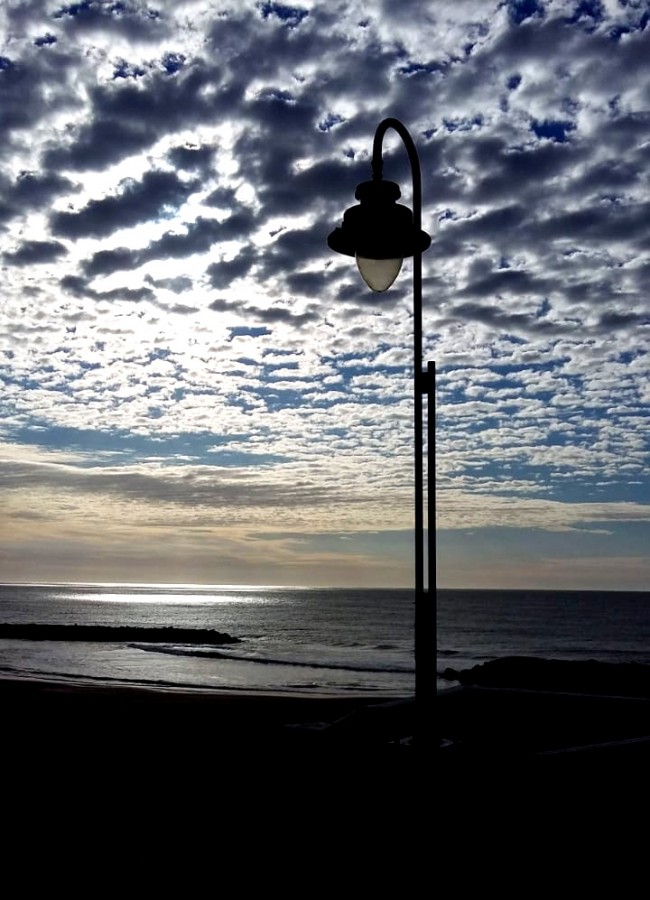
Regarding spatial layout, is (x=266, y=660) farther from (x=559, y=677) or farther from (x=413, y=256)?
(x=413, y=256)

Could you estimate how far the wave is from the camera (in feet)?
139

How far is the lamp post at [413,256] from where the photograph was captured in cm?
575

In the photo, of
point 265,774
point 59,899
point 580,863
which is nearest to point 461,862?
point 580,863

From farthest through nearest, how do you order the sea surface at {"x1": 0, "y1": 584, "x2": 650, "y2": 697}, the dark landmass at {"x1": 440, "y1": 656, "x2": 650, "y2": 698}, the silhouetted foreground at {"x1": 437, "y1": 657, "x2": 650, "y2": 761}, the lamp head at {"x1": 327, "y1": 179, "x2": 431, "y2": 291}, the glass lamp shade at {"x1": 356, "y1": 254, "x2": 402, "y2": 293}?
the sea surface at {"x1": 0, "y1": 584, "x2": 650, "y2": 697} < the dark landmass at {"x1": 440, "y1": 656, "x2": 650, "y2": 698} < the silhouetted foreground at {"x1": 437, "y1": 657, "x2": 650, "y2": 761} < the glass lamp shade at {"x1": 356, "y1": 254, "x2": 402, "y2": 293} < the lamp head at {"x1": 327, "y1": 179, "x2": 431, "y2": 291}

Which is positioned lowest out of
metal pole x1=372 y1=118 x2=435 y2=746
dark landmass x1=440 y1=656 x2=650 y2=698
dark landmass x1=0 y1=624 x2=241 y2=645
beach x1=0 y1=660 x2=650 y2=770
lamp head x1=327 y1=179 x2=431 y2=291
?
dark landmass x1=0 y1=624 x2=241 y2=645

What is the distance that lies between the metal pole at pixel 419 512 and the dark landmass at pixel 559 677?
844 inches

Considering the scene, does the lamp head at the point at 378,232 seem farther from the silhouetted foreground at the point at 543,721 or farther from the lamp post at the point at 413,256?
the silhouetted foreground at the point at 543,721

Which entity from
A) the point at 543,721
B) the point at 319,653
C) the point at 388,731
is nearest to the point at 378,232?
the point at 388,731

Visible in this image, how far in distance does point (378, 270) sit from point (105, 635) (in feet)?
225

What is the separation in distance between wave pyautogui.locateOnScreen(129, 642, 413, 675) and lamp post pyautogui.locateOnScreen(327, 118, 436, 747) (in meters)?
36.2

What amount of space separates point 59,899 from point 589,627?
90.5 m

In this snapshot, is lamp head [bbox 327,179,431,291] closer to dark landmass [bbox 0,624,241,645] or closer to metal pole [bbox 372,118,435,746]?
metal pole [bbox 372,118,435,746]

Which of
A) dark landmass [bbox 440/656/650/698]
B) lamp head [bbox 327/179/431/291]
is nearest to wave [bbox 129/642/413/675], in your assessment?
dark landmass [bbox 440/656/650/698]

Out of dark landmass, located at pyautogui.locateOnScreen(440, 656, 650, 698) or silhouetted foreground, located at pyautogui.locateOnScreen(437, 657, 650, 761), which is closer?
silhouetted foreground, located at pyautogui.locateOnScreen(437, 657, 650, 761)
